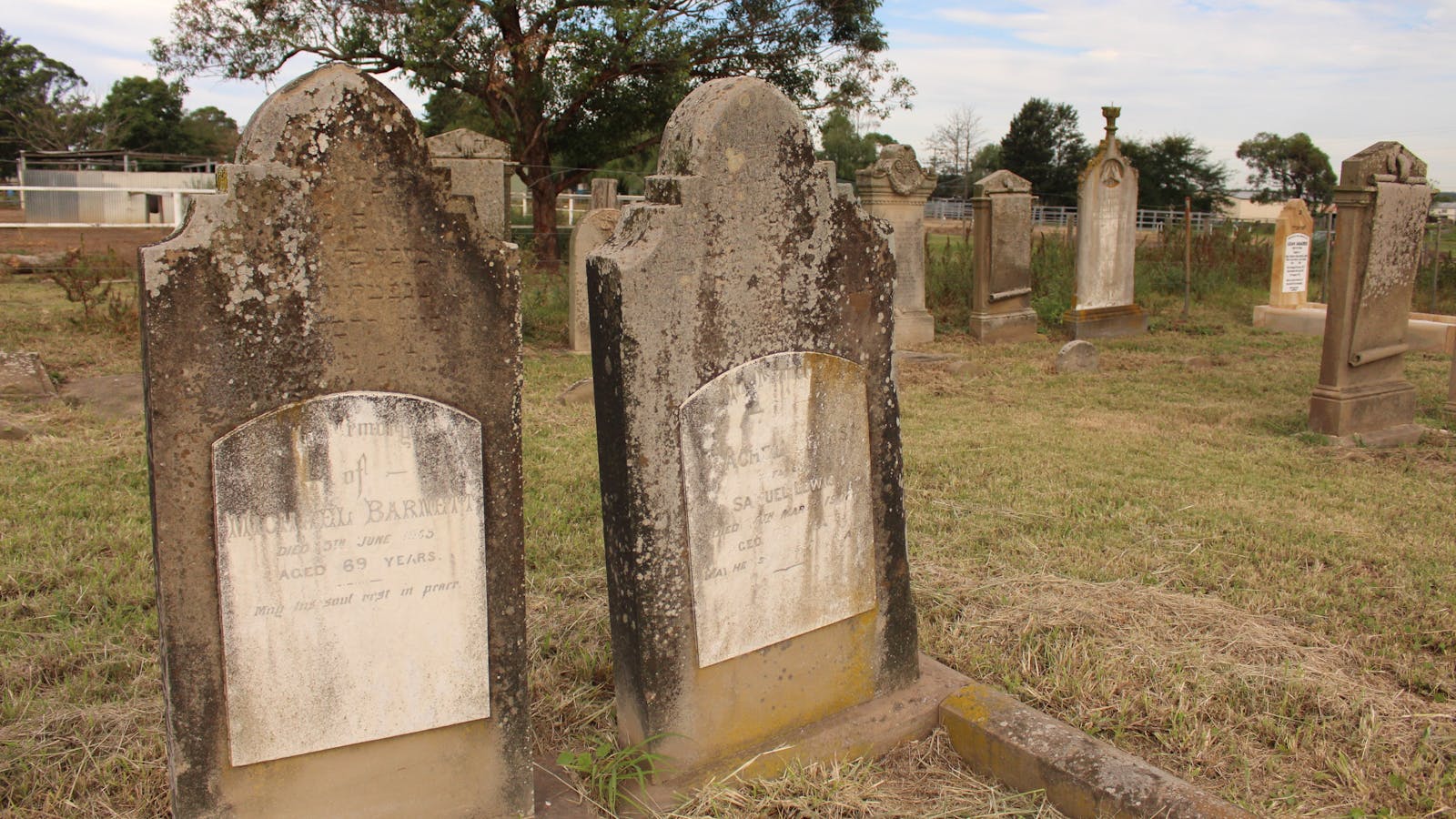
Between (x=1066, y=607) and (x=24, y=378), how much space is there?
7.40 meters

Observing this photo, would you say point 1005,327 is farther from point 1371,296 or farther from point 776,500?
point 776,500

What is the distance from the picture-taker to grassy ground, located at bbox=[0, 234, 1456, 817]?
2.99 metres

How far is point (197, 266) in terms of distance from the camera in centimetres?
228

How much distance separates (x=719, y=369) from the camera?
2.90 meters

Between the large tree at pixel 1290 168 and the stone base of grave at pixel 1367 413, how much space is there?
5099 cm

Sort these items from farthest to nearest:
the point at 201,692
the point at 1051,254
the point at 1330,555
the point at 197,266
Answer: the point at 1051,254 < the point at 1330,555 < the point at 201,692 < the point at 197,266

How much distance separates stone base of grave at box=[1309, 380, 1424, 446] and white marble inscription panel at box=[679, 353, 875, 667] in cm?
544

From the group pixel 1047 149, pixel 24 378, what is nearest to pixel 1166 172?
pixel 1047 149

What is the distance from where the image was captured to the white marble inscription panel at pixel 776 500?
2.92 m

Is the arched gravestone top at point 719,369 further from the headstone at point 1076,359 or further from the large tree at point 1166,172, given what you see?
the large tree at point 1166,172

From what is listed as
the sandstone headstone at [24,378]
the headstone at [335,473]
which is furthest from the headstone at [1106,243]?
the headstone at [335,473]

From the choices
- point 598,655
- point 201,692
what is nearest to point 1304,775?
point 598,655

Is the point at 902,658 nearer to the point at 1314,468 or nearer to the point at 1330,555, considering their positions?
the point at 1330,555

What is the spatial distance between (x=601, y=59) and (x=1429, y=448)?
550 inches
